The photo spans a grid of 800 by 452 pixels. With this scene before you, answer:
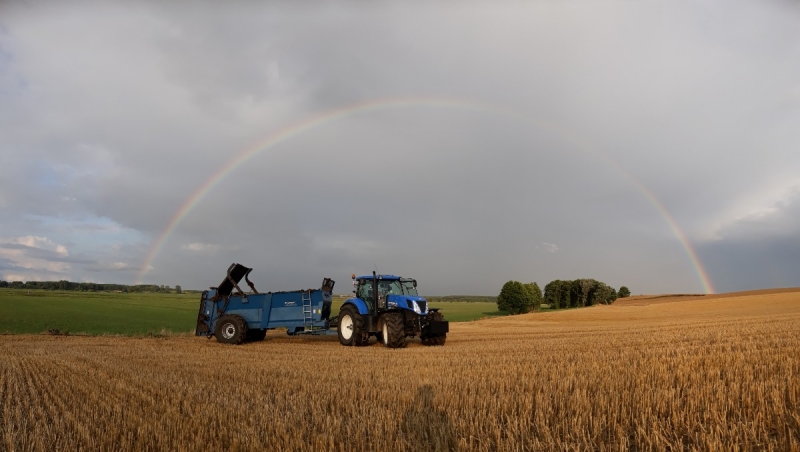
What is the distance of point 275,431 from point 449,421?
72.1 inches

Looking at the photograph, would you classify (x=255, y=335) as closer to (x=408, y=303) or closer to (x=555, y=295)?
(x=408, y=303)

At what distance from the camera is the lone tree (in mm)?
72875

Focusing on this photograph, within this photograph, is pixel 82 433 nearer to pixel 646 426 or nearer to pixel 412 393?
pixel 412 393

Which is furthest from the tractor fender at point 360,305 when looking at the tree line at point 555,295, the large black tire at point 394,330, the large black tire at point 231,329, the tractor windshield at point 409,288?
the tree line at point 555,295

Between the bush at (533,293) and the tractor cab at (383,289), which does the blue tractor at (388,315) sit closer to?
the tractor cab at (383,289)

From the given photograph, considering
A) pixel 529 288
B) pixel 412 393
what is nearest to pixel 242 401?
pixel 412 393

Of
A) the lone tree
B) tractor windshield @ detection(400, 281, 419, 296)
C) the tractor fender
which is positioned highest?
tractor windshield @ detection(400, 281, 419, 296)

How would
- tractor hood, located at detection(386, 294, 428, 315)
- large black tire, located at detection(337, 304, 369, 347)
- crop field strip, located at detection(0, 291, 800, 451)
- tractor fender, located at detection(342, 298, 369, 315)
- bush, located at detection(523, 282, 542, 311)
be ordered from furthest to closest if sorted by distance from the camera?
bush, located at detection(523, 282, 542, 311) < tractor fender, located at detection(342, 298, 369, 315) < large black tire, located at detection(337, 304, 369, 347) < tractor hood, located at detection(386, 294, 428, 315) < crop field strip, located at detection(0, 291, 800, 451)

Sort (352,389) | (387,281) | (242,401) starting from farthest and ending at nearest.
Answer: (387,281) < (352,389) < (242,401)

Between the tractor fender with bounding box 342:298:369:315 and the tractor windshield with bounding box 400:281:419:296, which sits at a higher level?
the tractor windshield with bounding box 400:281:419:296

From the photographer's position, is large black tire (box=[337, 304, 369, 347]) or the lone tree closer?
large black tire (box=[337, 304, 369, 347])

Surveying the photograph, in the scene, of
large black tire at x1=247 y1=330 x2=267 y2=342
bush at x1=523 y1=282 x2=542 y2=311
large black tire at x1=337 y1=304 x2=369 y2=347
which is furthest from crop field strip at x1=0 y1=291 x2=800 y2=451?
bush at x1=523 y1=282 x2=542 y2=311

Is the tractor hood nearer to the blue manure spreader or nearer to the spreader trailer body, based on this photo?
the blue manure spreader

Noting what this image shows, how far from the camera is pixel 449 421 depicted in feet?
16.3
